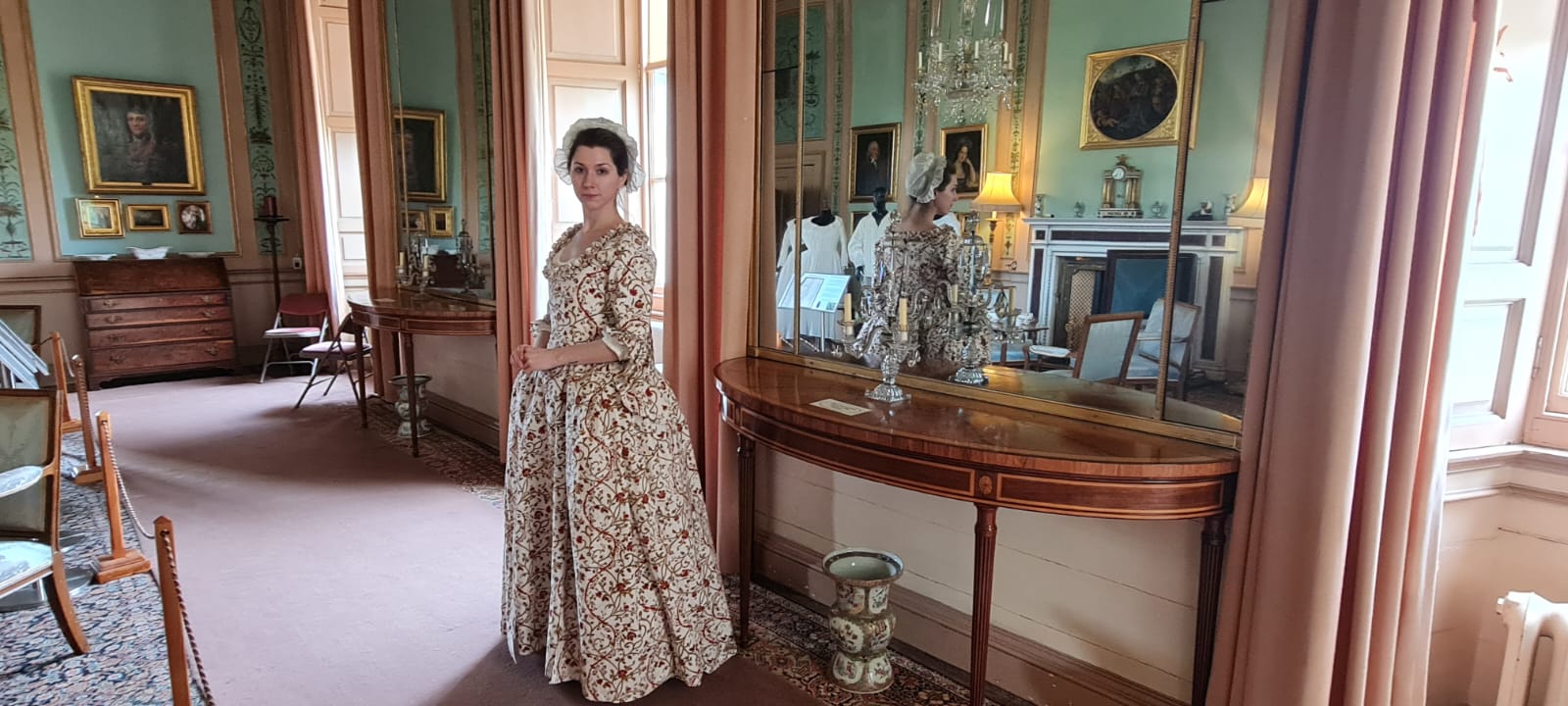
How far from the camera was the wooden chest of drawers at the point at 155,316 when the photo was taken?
632 centimetres

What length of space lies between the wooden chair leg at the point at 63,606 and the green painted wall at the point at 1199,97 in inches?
120

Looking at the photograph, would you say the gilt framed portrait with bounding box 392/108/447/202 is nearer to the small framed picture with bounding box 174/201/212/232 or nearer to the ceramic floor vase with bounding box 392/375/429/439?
the ceramic floor vase with bounding box 392/375/429/439

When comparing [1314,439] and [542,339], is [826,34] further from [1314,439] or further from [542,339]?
[1314,439]

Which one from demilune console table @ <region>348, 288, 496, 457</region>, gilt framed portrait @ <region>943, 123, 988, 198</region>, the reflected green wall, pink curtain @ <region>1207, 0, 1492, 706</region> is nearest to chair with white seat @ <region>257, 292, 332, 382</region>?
demilune console table @ <region>348, 288, 496, 457</region>

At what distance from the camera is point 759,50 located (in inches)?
112

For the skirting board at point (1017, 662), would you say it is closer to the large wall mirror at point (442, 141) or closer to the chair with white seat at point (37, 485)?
the chair with white seat at point (37, 485)

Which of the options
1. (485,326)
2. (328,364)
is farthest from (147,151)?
A: (485,326)

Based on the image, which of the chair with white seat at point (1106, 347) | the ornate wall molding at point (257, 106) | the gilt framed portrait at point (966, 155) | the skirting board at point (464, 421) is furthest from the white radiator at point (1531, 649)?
the ornate wall molding at point (257, 106)

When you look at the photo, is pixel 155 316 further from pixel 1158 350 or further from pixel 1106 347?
pixel 1158 350

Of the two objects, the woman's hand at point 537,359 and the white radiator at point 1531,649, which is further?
the woman's hand at point 537,359

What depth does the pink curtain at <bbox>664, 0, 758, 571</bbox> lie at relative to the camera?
9.34ft

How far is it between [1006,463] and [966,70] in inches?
44.1

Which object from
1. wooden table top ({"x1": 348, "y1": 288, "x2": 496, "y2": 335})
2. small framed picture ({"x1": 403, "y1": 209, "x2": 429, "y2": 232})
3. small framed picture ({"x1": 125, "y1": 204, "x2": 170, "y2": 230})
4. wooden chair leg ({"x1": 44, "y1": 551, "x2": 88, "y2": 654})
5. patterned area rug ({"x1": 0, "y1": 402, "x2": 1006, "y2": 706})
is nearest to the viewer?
patterned area rug ({"x1": 0, "y1": 402, "x2": 1006, "y2": 706})

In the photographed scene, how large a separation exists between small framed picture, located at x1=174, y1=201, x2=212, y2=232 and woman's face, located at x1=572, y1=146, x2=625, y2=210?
21.0ft
